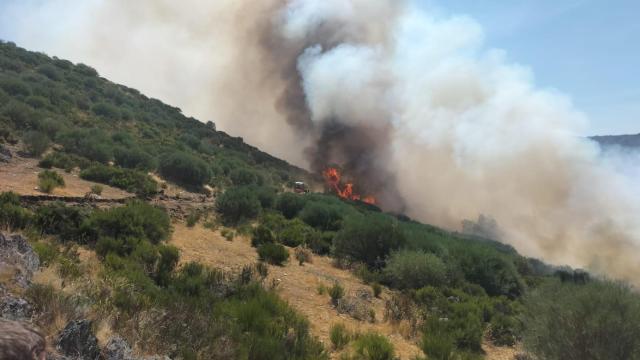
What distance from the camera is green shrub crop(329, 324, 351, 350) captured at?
10.4m

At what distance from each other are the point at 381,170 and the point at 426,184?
523cm

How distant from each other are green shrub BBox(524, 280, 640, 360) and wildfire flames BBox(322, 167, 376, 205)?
4178 cm

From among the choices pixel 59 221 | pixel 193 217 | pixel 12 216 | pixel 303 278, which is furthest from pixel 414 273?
pixel 12 216

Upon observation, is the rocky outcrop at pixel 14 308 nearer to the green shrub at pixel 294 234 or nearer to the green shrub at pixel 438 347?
the green shrub at pixel 438 347

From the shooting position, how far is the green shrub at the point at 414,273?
17672mm

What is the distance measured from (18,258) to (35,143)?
66.7ft

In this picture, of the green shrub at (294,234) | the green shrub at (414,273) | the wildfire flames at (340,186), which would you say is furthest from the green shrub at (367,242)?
the wildfire flames at (340,186)

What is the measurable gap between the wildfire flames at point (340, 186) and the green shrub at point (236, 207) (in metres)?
27.7

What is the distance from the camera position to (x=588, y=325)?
9523 mm

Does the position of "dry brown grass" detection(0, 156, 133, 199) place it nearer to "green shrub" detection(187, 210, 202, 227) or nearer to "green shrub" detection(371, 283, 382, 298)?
"green shrub" detection(187, 210, 202, 227)

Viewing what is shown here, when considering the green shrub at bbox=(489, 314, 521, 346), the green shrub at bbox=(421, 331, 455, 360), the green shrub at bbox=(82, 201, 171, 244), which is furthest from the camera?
the green shrub at bbox=(489, 314, 521, 346)

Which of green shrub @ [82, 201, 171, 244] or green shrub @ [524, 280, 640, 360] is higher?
green shrub @ [524, 280, 640, 360]

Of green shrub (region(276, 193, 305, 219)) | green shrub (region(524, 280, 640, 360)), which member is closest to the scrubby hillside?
green shrub (region(524, 280, 640, 360))

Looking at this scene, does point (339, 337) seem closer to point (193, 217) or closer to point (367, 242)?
point (367, 242)
